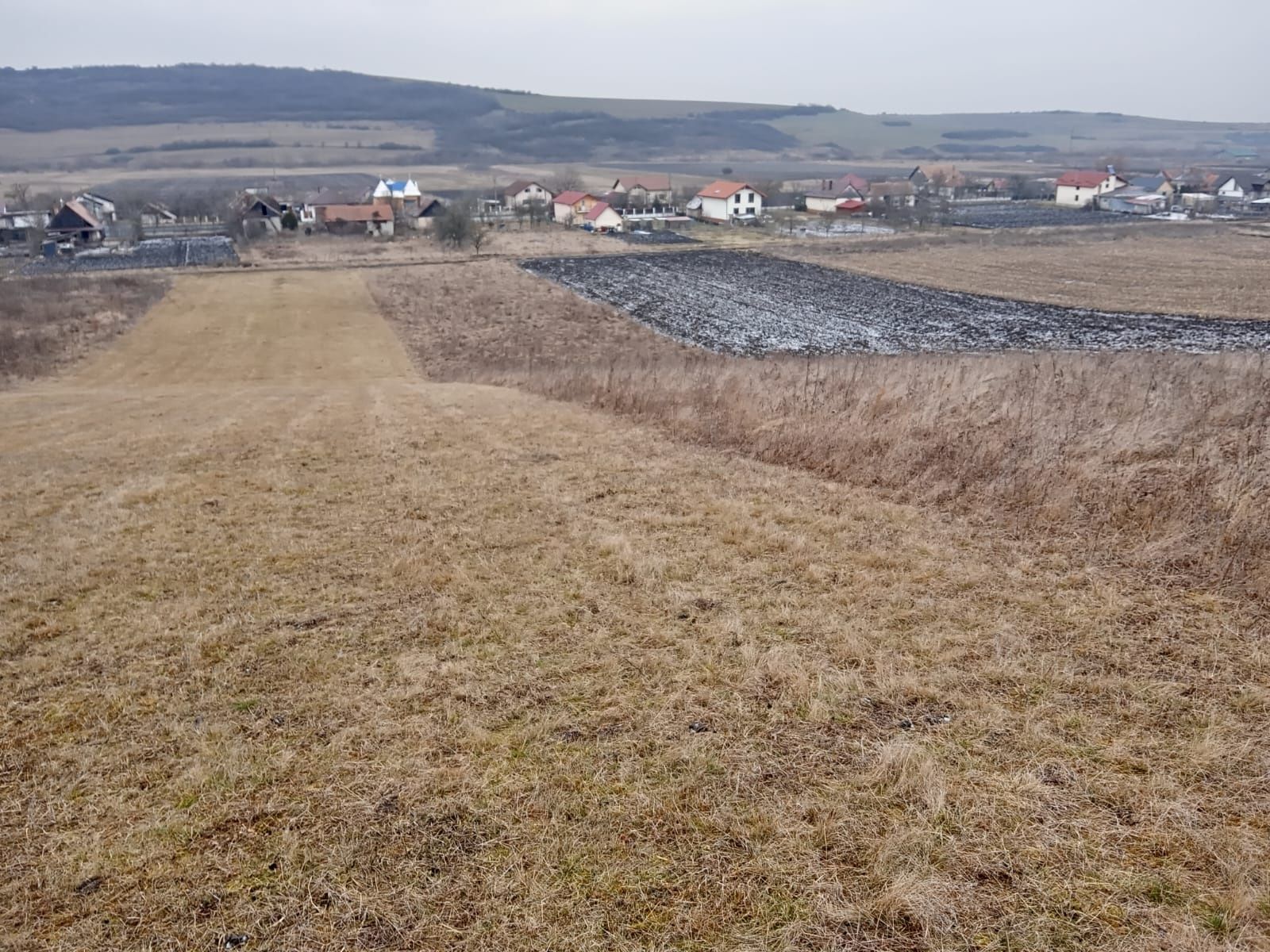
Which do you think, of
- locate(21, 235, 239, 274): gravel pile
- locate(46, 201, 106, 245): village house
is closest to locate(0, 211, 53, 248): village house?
locate(46, 201, 106, 245): village house

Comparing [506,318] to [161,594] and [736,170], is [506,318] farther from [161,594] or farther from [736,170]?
[736,170]

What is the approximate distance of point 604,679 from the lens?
513cm

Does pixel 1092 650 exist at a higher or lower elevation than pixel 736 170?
lower

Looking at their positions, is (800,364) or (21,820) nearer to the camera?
(21,820)

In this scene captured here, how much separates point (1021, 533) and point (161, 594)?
25.2 feet

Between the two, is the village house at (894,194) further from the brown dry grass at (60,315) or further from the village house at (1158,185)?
the brown dry grass at (60,315)

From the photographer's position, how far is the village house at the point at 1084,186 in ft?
298

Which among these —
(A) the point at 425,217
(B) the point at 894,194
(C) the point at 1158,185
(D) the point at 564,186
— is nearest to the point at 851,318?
(A) the point at 425,217

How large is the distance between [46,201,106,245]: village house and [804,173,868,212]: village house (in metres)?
70.5

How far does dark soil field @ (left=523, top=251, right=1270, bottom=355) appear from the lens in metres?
28.1

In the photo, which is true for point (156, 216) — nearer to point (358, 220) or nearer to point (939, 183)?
point (358, 220)

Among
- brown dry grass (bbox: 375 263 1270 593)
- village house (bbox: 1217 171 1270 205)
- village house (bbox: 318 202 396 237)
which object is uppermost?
village house (bbox: 1217 171 1270 205)

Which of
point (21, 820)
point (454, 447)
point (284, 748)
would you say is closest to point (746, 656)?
point (284, 748)

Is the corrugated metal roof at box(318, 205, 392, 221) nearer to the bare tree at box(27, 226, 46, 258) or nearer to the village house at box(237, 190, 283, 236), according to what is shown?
the village house at box(237, 190, 283, 236)
